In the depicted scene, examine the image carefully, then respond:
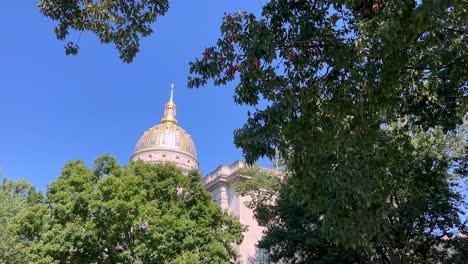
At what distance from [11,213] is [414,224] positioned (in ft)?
65.2

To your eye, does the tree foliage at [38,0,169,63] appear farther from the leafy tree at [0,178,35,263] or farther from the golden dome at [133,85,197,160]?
the golden dome at [133,85,197,160]

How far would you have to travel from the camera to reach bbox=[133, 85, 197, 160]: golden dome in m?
61.3

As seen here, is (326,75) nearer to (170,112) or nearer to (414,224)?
(414,224)

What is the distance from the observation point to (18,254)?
2030 cm

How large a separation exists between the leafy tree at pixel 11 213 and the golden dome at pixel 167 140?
30.2 meters

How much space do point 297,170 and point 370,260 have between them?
12.8 meters

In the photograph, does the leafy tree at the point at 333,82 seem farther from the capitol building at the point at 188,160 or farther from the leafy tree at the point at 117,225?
the capitol building at the point at 188,160

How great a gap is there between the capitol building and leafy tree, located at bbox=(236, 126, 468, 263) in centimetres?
1233

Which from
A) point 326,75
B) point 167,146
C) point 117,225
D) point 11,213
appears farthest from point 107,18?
point 167,146

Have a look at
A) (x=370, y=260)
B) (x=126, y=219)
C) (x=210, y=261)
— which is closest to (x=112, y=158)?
(x=126, y=219)

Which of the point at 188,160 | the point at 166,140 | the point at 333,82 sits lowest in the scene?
the point at 333,82

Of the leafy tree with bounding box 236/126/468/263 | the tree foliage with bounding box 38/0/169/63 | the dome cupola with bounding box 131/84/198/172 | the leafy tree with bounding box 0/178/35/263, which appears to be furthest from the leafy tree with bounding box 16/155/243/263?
the dome cupola with bounding box 131/84/198/172

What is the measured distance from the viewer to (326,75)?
830cm

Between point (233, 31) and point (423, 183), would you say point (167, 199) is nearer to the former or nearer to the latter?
point (423, 183)
